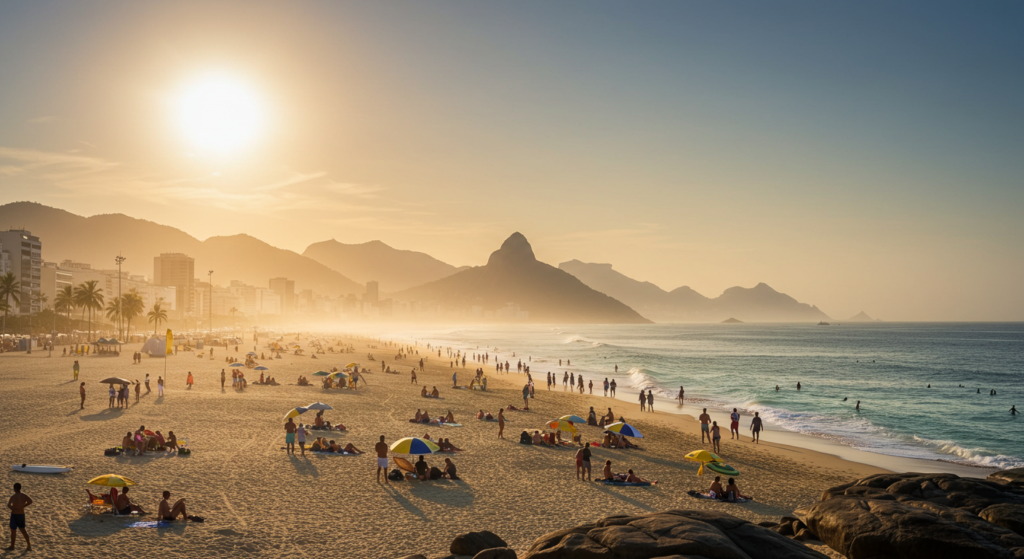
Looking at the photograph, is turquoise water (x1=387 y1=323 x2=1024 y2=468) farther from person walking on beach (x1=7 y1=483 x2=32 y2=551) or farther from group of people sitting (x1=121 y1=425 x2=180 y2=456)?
person walking on beach (x1=7 y1=483 x2=32 y2=551)

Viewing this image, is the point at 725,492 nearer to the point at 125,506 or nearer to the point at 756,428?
the point at 756,428

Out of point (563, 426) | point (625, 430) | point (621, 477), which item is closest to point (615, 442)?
point (563, 426)

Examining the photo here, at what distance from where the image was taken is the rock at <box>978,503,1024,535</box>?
9492 millimetres

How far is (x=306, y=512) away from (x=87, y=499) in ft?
17.3

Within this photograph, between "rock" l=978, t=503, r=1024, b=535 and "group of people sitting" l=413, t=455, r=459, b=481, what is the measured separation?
12.5 m

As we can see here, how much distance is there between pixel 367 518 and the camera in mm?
13664

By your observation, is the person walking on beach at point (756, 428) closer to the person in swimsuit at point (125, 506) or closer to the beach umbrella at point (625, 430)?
the beach umbrella at point (625, 430)

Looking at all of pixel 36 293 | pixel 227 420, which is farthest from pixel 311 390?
pixel 36 293

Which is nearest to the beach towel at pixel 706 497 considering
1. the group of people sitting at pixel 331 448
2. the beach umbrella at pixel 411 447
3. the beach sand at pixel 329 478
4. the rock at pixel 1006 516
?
the beach sand at pixel 329 478

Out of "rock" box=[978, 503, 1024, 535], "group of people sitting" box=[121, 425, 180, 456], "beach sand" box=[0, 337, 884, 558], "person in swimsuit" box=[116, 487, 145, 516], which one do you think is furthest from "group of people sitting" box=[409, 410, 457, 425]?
"rock" box=[978, 503, 1024, 535]

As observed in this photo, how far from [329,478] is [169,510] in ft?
15.7

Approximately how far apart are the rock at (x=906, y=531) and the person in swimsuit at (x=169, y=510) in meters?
13.0

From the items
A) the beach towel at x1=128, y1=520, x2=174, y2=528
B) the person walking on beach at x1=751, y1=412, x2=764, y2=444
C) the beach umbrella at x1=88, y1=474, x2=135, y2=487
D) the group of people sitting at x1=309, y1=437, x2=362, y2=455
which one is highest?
the beach umbrella at x1=88, y1=474, x2=135, y2=487

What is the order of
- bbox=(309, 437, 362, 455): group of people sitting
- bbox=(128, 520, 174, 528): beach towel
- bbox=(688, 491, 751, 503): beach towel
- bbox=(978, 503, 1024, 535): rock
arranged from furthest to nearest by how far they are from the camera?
1. bbox=(309, 437, 362, 455): group of people sitting
2. bbox=(688, 491, 751, 503): beach towel
3. bbox=(128, 520, 174, 528): beach towel
4. bbox=(978, 503, 1024, 535): rock
